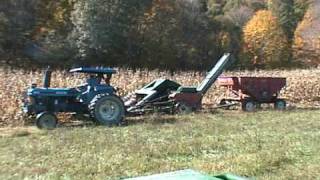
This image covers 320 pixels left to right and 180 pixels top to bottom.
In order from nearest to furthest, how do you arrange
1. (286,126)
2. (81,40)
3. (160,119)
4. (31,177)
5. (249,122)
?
1. (31,177)
2. (286,126)
3. (249,122)
4. (160,119)
5. (81,40)

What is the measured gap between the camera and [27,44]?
140 ft

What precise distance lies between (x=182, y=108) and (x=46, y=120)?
4912mm

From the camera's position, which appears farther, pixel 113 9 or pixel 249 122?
pixel 113 9

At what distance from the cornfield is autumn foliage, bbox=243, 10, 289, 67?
105 feet

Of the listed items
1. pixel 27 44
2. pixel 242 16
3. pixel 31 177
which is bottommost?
pixel 31 177

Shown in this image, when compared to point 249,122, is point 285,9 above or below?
above

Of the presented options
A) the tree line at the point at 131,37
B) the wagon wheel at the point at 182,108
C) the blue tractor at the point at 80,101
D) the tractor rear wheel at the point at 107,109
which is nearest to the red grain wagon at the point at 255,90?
the wagon wheel at the point at 182,108

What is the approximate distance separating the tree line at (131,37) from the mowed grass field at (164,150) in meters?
28.8

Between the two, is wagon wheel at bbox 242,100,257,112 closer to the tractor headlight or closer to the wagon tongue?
the wagon tongue

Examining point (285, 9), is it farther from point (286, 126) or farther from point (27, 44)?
point (286, 126)

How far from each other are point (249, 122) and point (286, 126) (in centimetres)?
124

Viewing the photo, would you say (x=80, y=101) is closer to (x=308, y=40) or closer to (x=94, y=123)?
(x=94, y=123)

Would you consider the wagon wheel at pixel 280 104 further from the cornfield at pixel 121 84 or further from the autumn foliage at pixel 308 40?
the autumn foliage at pixel 308 40

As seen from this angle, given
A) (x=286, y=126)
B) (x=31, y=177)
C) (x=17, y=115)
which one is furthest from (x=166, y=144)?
(x=17, y=115)
